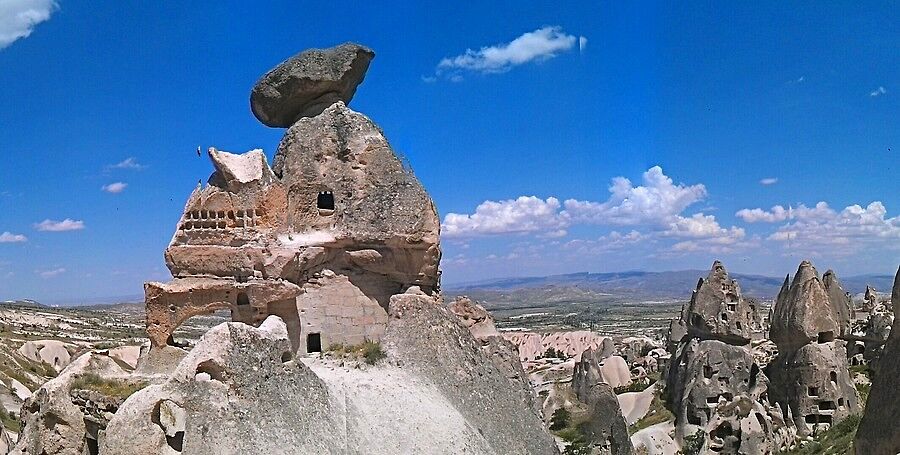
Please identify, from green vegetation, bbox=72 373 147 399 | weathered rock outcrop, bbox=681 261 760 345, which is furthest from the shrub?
green vegetation, bbox=72 373 147 399

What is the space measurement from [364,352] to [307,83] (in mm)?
5610

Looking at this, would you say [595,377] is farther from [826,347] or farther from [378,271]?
[378,271]

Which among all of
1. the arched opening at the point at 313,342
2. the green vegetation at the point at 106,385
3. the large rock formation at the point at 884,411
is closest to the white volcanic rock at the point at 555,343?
the arched opening at the point at 313,342

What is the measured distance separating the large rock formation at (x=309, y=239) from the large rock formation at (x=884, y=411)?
8.08 meters

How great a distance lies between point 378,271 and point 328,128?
8.26ft

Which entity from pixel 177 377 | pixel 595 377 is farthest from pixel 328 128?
pixel 595 377

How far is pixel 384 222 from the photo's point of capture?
1227cm

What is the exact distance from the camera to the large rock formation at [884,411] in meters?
4.43

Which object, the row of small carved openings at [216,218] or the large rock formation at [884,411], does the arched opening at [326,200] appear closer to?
the row of small carved openings at [216,218]

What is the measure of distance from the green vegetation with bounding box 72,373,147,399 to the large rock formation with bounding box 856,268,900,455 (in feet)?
25.4

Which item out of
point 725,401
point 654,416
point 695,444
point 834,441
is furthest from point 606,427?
point 654,416

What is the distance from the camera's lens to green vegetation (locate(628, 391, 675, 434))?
23.1m

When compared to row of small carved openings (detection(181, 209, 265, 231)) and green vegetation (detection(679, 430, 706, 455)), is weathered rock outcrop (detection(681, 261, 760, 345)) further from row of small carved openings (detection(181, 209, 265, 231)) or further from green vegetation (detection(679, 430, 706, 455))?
row of small carved openings (detection(181, 209, 265, 231))

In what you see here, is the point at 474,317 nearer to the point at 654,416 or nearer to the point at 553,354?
the point at 654,416
